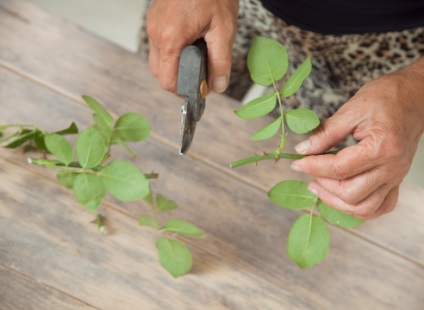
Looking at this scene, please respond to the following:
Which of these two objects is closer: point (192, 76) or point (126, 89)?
point (192, 76)

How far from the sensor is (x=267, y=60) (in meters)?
0.72

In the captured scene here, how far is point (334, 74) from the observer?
104 cm

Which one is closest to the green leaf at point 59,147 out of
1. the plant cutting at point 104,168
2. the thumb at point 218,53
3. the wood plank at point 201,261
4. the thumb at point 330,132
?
the plant cutting at point 104,168

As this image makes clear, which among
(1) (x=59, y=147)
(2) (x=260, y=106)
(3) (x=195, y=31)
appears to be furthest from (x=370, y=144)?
(1) (x=59, y=147)

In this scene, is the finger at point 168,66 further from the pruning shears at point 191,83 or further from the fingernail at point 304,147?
the fingernail at point 304,147

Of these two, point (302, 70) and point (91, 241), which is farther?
point (91, 241)

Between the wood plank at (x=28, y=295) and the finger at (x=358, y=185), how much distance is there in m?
0.36

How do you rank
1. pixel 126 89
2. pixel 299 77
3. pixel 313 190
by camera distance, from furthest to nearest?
pixel 126 89, pixel 313 190, pixel 299 77

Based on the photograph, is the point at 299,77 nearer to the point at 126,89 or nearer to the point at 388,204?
the point at 388,204

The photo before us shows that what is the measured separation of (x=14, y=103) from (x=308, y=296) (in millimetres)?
512

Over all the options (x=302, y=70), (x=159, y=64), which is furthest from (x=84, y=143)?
(x=302, y=70)

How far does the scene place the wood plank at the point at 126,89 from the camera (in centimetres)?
94

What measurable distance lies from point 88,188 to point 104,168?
0.03 meters

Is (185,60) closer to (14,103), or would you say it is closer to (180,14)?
(180,14)
